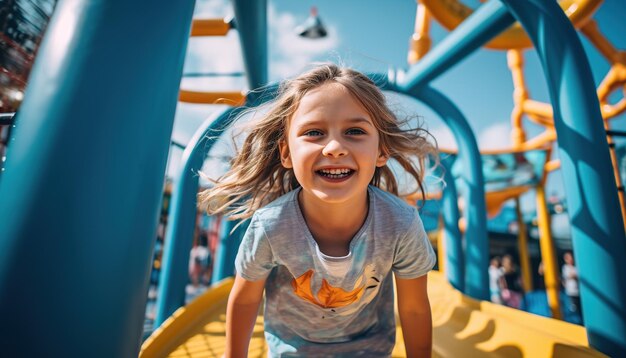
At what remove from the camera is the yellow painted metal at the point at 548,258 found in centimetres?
439

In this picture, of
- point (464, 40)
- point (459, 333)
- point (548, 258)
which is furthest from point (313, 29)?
point (548, 258)

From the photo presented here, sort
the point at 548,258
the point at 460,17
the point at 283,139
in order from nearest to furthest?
the point at 283,139
the point at 460,17
the point at 548,258

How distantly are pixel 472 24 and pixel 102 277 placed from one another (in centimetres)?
159

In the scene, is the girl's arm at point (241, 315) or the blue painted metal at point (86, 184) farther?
the girl's arm at point (241, 315)

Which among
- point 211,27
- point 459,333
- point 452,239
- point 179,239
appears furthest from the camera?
point 211,27

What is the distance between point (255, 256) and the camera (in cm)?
96

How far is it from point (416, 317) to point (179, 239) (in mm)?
1229

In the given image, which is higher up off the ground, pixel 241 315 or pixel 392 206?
Answer: pixel 392 206

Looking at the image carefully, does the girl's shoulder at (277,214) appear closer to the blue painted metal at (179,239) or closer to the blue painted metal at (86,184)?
the blue painted metal at (86,184)

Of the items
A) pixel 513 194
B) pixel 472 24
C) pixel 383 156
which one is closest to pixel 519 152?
pixel 513 194

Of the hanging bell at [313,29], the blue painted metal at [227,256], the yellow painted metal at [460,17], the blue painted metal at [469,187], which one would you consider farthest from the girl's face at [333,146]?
the hanging bell at [313,29]

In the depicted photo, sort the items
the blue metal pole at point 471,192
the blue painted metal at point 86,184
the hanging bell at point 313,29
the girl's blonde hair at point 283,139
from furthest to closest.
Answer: the hanging bell at point 313,29
the blue metal pole at point 471,192
the girl's blonde hair at point 283,139
the blue painted metal at point 86,184

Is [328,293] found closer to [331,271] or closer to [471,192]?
[331,271]

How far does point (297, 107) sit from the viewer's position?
3.40 feet
